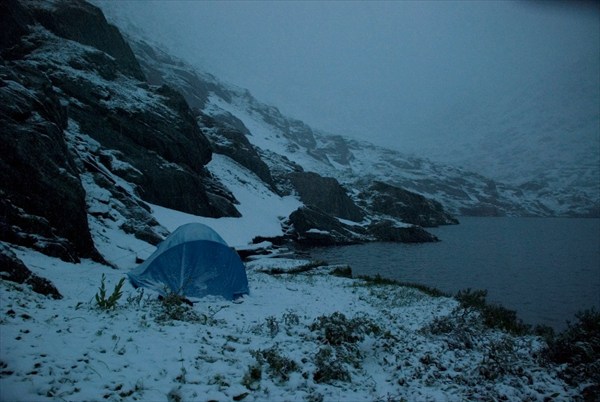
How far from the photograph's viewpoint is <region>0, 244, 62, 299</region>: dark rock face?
7789 mm

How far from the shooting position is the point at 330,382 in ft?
21.2

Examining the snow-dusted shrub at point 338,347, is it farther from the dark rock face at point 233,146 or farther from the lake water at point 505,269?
the dark rock face at point 233,146

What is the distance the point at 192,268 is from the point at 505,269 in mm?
32876

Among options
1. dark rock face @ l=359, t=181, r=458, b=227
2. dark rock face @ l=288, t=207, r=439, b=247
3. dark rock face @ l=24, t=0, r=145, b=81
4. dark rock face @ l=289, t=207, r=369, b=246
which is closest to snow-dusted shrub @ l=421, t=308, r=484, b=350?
dark rock face @ l=288, t=207, r=439, b=247

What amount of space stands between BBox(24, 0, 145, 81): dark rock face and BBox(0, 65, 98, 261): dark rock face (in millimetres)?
26197

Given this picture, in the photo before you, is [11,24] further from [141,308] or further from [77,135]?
[141,308]

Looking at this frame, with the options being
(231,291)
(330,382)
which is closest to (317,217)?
(231,291)

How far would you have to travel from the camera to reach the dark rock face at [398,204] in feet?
256

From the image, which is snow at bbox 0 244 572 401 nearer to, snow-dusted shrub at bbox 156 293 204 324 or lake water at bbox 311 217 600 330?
snow-dusted shrub at bbox 156 293 204 324

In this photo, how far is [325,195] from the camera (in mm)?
65875

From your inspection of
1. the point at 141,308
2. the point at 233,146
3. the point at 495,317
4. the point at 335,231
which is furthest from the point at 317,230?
the point at 141,308

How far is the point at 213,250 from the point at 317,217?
3684 cm

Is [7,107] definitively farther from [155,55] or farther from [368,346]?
[155,55]

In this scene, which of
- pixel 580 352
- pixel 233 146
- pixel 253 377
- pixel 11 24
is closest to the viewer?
pixel 253 377
